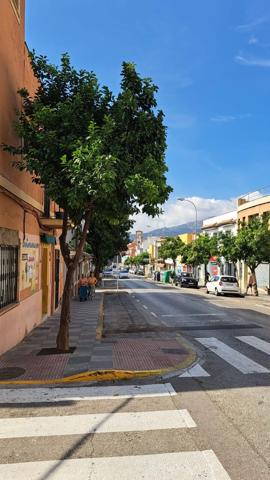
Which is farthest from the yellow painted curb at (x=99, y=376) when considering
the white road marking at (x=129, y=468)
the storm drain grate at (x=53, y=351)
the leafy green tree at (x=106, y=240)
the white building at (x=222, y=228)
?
the white building at (x=222, y=228)

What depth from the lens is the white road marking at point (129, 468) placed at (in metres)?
4.27

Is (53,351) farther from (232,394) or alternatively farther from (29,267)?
(232,394)

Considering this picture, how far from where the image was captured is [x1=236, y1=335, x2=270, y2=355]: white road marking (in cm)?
1058

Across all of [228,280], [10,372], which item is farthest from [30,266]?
[228,280]

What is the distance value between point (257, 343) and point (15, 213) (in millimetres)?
6805

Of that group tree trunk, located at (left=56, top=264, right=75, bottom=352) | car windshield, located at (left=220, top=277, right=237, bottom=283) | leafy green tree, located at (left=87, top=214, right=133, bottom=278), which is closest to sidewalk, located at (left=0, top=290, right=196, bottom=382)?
tree trunk, located at (left=56, top=264, right=75, bottom=352)

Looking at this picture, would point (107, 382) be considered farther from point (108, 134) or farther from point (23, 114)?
point (23, 114)

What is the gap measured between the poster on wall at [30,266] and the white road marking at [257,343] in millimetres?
6055

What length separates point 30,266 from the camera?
43.0 ft

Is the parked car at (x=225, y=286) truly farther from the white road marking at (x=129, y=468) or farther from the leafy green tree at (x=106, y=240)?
the white road marking at (x=129, y=468)

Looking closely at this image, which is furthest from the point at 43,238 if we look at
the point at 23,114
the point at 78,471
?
the point at 78,471

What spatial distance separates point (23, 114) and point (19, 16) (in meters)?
3.06

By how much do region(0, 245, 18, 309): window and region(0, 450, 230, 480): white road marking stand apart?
5.70 metres

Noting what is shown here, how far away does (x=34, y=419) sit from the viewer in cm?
595
